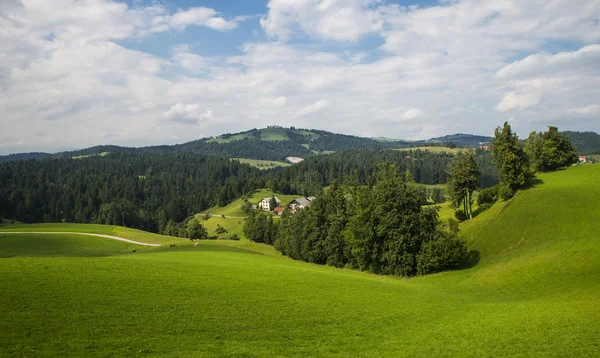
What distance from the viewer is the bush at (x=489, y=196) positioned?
74.1 metres

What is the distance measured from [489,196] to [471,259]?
27927 mm

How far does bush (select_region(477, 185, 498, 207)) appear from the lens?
74.1 metres

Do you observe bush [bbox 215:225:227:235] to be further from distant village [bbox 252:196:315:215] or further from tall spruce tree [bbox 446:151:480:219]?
tall spruce tree [bbox 446:151:480:219]

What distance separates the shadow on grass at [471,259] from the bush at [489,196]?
2448 centimetres

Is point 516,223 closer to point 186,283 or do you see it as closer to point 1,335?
point 186,283

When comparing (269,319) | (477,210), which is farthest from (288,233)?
(269,319)

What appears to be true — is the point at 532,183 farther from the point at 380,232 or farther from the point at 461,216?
the point at 380,232

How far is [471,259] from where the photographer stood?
172ft

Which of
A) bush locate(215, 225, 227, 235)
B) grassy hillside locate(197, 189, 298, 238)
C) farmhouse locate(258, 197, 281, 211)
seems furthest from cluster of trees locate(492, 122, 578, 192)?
farmhouse locate(258, 197, 281, 211)

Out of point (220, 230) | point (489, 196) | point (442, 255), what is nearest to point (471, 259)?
point (442, 255)

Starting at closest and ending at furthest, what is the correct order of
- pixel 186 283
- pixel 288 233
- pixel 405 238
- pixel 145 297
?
pixel 145 297, pixel 186 283, pixel 405 238, pixel 288 233

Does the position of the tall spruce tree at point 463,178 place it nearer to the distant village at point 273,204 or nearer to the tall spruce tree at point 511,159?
the tall spruce tree at point 511,159

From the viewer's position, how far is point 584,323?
2162 centimetres

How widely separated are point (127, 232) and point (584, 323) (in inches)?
3920
